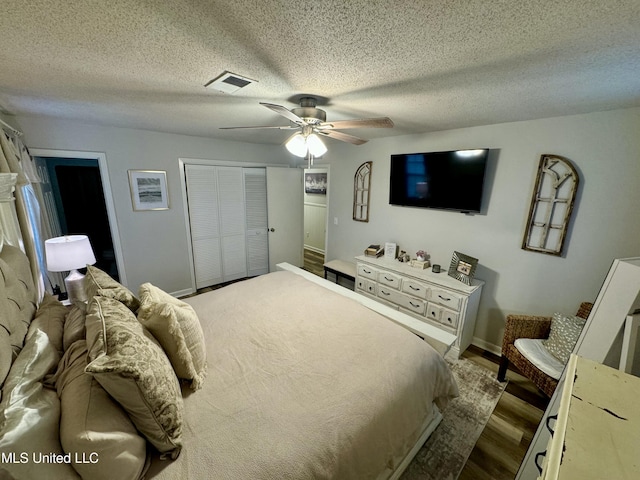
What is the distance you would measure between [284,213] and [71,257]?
9.29 ft

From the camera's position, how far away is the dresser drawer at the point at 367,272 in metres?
3.11

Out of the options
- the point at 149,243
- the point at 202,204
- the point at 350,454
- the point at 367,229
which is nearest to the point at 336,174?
the point at 367,229

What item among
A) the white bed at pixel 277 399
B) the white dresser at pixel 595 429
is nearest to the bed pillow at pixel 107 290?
the white bed at pixel 277 399

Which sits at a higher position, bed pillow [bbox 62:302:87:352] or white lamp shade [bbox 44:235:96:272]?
white lamp shade [bbox 44:235:96:272]

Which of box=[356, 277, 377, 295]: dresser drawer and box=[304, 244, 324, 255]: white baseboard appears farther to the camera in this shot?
box=[304, 244, 324, 255]: white baseboard

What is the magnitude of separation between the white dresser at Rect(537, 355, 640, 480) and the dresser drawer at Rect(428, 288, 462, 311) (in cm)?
148

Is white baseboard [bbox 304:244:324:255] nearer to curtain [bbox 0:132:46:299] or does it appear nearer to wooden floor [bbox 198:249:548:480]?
wooden floor [bbox 198:249:548:480]

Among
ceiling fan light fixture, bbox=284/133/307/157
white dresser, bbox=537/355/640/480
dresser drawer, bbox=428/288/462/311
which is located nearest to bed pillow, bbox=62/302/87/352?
ceiling fan light fixture, bbox=284/133/307/157

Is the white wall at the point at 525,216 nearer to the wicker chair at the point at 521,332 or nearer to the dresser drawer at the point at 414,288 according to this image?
the wicker chair at the point at 521,332

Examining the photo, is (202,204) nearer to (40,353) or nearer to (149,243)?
(149,243)

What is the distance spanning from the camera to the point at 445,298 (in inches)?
99.0

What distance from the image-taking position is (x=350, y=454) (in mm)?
1020

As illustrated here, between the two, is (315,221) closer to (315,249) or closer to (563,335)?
(315,249)

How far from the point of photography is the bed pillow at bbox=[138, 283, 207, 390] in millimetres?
1193
